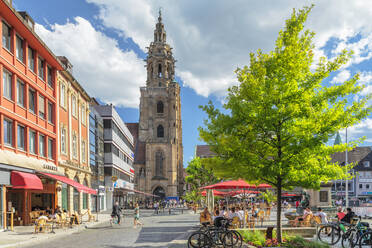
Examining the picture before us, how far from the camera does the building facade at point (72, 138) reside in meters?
33.5

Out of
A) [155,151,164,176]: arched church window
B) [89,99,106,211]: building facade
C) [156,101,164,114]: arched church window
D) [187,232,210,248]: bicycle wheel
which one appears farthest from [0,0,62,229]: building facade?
[156,101,164,114]: arched church window

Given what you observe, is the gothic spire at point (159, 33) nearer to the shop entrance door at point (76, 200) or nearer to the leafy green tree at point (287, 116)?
the shop entrance door at point (76, 200)

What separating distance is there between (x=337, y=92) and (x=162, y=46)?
10188cm

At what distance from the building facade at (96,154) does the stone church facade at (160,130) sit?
4937cm

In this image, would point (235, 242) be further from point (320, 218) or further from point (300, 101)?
point (320, 218)

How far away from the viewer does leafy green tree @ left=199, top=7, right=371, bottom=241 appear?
1427 centimetres

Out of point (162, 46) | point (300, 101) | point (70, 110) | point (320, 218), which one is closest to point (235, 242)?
point (300, 101)

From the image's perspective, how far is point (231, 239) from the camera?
13.9m

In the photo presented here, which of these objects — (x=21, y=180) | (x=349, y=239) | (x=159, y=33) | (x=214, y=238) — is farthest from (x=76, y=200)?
(x=159, y=33)

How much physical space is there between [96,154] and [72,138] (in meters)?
12.9

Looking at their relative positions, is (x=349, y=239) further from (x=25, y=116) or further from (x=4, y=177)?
(x=25, y=116)

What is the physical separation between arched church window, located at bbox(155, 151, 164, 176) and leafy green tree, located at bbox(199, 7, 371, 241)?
301 ft

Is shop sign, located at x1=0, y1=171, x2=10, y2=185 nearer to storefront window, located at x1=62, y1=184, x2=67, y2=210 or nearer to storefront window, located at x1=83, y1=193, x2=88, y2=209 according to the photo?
storefront window, located at x1=62, y1=184, x2=67, y2=210

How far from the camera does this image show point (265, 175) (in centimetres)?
1485
